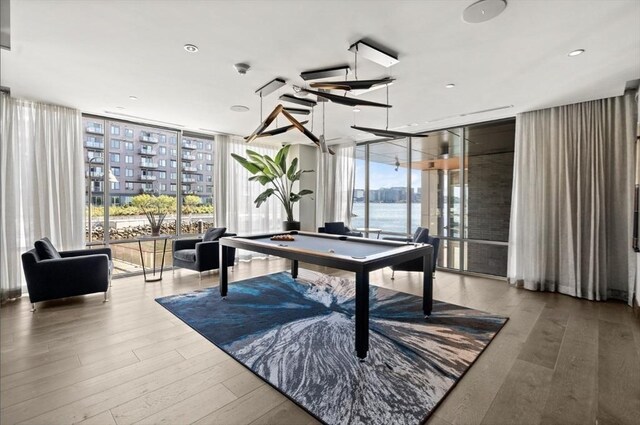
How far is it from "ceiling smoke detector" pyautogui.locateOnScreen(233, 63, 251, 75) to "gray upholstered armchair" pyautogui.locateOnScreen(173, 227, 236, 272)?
106 inches

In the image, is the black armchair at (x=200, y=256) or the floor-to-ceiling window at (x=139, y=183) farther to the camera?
the floor-to-ceiling window at (x=139, y=183)

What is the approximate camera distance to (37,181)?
457 centimetres

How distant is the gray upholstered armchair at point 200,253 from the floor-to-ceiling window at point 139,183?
63 centimetres

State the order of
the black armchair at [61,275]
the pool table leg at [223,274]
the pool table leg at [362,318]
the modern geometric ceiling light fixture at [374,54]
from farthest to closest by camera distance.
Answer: the pool table leg at [223,274]
the black armchair at [61,275]
the modern geometric ceiling light fixture at [374,54]
the pool table leg at [362,318]

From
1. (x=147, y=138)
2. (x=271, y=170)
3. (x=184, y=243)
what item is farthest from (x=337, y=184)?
(x=147, y=138)

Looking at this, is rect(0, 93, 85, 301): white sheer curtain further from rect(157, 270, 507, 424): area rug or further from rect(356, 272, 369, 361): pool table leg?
rect(356, 272, 369, 361): pool table leg

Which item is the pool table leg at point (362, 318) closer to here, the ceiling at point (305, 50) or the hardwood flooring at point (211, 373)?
the hardwood flooring at point (211, 373)

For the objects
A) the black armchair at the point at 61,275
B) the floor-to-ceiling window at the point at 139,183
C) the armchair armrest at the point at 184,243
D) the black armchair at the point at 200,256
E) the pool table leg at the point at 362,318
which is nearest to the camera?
the pool table leg at the point at 362,318

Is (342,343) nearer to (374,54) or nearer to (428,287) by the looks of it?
(428,287)

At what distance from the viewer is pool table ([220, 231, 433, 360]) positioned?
275cm

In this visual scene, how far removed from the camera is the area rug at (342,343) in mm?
2221

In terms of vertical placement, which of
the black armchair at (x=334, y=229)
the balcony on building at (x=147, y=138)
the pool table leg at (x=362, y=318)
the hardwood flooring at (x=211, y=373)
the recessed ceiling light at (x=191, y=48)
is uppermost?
the recessed ceiling light at (x=191, y=48)

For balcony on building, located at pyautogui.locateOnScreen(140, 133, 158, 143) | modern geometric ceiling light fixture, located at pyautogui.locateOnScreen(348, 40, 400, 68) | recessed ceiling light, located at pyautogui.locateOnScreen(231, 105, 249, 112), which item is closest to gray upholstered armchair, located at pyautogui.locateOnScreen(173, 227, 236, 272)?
balcony on building, located at pyautogui.locateOnScreen(140, 133, 158, 143)

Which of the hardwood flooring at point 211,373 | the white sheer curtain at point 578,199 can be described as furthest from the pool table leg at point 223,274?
the white sheer curtain at point 578,199
